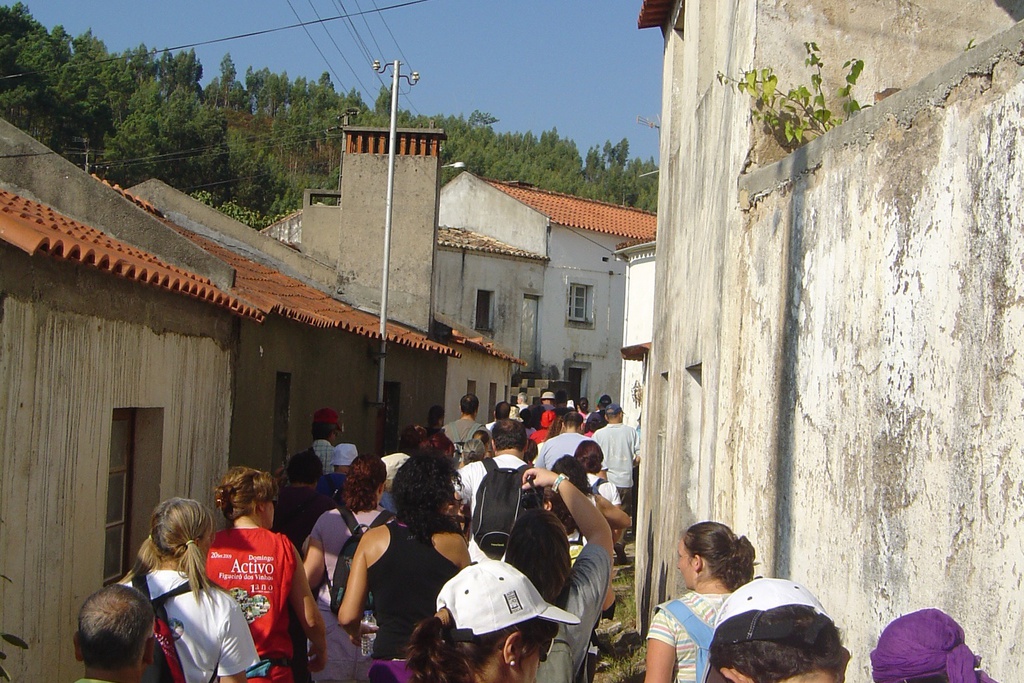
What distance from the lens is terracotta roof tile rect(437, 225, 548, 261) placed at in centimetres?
3736

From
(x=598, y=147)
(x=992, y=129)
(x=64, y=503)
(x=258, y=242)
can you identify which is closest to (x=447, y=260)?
(x=258, y=242)

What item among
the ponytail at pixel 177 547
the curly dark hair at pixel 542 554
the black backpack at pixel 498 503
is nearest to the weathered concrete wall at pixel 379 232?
the black backpack at pixel 498 503

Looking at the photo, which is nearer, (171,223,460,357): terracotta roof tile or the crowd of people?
the crowd of people

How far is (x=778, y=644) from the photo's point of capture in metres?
2.81

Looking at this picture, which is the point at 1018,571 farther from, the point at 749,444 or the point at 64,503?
the point at 64,503

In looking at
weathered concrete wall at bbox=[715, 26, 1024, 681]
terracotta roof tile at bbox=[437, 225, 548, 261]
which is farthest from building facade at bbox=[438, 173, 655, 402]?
weathered concrete wall at bbox=[715, 26, 1024, 681]

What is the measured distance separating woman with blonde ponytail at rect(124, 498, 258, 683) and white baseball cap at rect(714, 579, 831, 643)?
196 centimetres

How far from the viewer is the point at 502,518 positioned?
568 cm

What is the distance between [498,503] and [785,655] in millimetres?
3020

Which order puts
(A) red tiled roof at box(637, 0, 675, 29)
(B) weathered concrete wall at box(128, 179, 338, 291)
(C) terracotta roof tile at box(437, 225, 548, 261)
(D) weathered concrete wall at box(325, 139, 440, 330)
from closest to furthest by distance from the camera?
(A) red tiled roof at box(637, 0, 675, 29), (B) weathered concrete wall at box(128, 179, 338, 291), (D) weathered concrete wall at box(325, 139, 440, 330), (C) terracotta roof tile at box(437, 225, 548, 261)

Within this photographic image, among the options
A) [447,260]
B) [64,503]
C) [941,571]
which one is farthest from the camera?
[447,260]

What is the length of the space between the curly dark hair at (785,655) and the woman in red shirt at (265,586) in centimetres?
242

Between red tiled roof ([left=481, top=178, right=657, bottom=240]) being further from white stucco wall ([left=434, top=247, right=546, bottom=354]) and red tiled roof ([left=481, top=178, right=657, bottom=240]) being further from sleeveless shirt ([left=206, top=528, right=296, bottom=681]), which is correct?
sleeveless shirt ([left=206, top=528, right=296, bottom=681])

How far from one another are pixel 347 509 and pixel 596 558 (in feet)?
6.17
